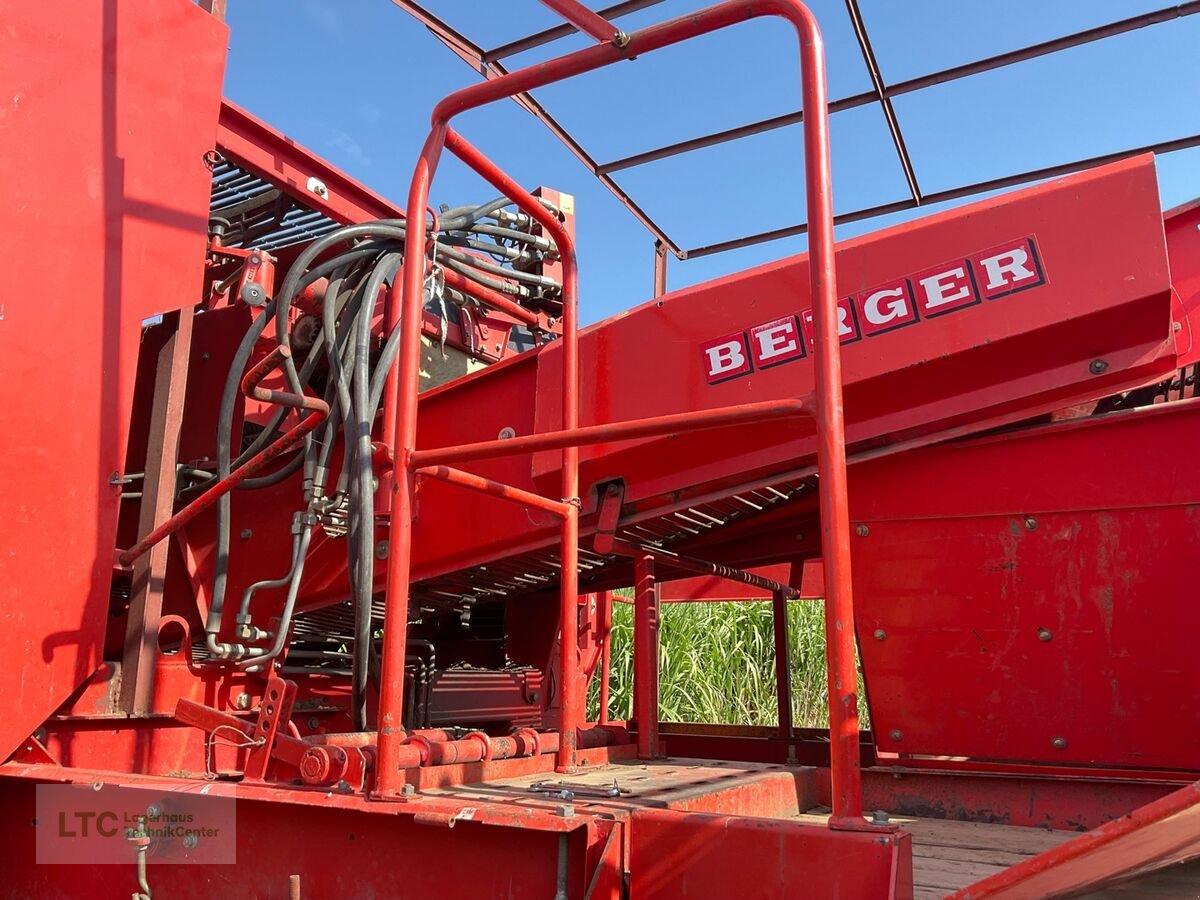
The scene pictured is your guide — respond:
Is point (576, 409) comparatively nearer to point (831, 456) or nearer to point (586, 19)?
point (586, 19)

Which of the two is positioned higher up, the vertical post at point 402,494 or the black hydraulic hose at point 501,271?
the black hydraulic hose at point 501,271

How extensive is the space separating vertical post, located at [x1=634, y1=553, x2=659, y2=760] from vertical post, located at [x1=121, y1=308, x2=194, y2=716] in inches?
50.2

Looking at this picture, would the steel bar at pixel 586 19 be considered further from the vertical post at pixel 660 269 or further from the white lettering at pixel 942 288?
the vertical post at pixel 660 269

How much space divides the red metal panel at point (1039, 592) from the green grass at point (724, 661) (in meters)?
6.37

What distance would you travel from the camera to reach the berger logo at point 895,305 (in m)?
2.23

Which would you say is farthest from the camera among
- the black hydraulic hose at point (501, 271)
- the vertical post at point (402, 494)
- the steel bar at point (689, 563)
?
the black hydraulic hose at point (501, 271)

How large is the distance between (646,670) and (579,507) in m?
0.45

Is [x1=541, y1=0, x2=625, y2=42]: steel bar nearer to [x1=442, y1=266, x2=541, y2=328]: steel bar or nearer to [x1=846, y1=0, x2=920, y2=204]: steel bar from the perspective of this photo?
[x1=442, y1=266, x2=541, y2=328]: steel bar

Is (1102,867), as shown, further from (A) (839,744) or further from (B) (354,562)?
(B) (354,562)

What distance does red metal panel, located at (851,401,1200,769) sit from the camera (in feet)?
7.16

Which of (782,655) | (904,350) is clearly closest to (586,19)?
(904,350)

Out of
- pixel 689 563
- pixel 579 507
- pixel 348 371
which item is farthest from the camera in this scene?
pixel 689 563

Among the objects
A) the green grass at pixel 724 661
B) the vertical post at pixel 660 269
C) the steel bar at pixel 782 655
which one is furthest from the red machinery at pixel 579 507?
the green grass at pixel 724 661

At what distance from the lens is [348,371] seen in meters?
2.74
